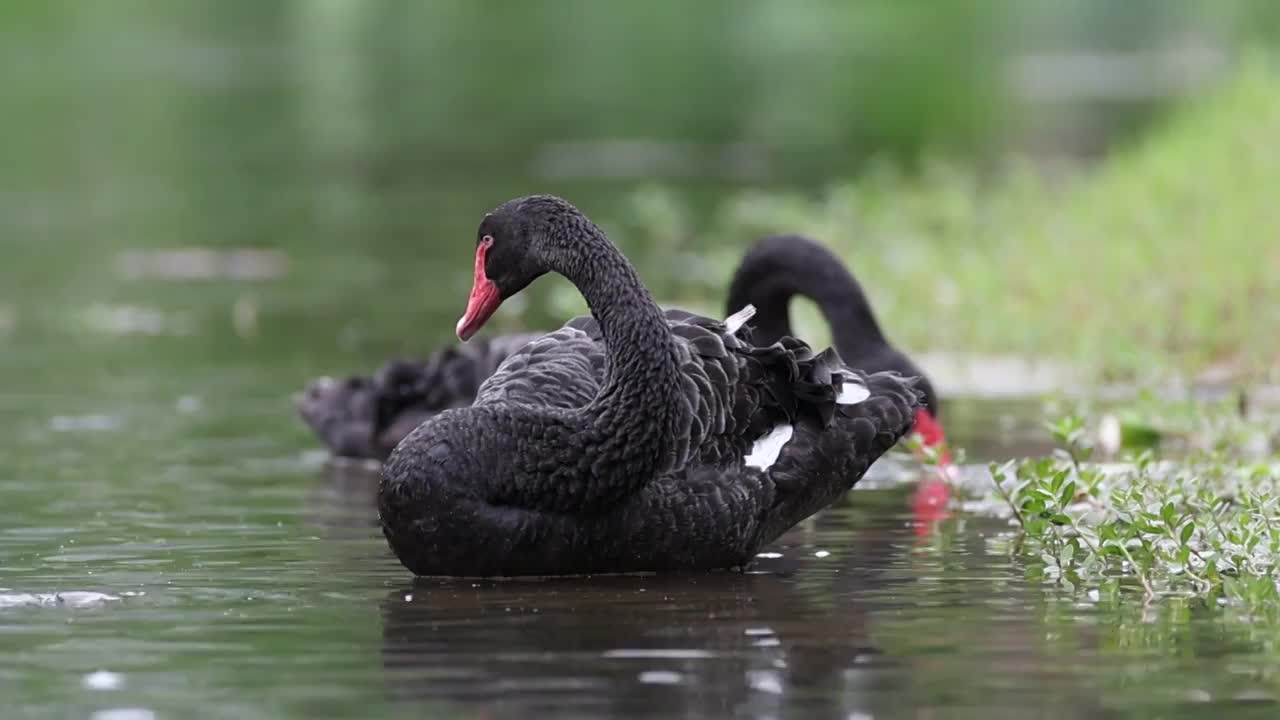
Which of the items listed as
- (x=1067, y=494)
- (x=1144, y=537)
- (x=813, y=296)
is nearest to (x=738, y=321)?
(x=1067, y=494)

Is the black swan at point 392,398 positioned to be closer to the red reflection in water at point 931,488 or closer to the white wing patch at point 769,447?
the red reflection in water at point 931,488

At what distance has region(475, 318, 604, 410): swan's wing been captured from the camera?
6.76m

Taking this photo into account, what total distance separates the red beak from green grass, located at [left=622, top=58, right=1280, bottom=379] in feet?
13.0

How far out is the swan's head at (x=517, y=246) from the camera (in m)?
6.66

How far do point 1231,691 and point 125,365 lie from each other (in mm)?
7161

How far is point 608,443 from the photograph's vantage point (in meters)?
6.41

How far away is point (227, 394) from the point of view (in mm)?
10625

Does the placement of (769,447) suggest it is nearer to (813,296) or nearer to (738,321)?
(738,321)

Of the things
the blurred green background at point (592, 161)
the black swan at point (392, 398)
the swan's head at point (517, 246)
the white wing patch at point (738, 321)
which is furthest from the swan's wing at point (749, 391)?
the blurred green background at point (592, 161)

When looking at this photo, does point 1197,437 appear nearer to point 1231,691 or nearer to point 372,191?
point 1231,691

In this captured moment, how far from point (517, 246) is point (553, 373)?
1.30ft

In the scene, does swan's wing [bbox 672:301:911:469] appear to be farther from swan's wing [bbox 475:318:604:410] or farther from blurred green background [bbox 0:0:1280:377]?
blurred green background [bbox 0:0:1280:377]

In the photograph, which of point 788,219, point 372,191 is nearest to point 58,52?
point 372,191

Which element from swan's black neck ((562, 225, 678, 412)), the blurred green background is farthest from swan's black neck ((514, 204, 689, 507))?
the blurred green background
